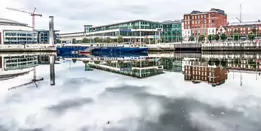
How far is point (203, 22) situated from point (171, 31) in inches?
501

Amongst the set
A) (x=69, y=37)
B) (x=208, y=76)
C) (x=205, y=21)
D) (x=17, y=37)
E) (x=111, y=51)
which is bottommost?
(x=208, y=76)

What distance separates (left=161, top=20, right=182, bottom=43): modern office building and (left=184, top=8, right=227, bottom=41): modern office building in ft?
12.2

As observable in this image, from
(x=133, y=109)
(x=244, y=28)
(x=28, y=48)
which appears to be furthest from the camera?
(x=244, y=28)

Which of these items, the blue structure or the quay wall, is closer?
the blue structure

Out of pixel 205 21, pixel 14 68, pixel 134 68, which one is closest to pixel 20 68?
pixel 14 68

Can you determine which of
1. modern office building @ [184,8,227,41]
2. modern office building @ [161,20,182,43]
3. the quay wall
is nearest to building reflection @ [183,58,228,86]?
the quay wall

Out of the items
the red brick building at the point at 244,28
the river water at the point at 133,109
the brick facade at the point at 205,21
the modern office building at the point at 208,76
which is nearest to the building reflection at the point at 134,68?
the modern office building at the point at 208,76

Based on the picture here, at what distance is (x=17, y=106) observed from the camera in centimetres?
977

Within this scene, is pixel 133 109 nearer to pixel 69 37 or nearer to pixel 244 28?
pixel 244 28

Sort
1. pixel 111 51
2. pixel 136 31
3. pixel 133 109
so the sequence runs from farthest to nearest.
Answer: pixel 136 31
pixel 111 51
pixel 133 109

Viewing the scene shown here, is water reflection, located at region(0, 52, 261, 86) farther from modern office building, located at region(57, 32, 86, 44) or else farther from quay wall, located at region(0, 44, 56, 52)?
modern office building, located at region(57, 32, 86, 44)

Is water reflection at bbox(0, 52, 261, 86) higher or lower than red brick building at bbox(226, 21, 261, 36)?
lower

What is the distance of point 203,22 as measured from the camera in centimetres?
7812

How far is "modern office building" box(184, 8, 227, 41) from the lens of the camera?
76.7 metres
